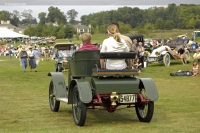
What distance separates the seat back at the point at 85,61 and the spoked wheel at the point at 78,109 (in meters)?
0.53

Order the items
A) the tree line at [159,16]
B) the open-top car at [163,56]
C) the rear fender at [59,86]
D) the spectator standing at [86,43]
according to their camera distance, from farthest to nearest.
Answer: the tree line at [159,16], the open-top car at [163,56], the rear fender at [59,86], the spectator standing at [86,43]

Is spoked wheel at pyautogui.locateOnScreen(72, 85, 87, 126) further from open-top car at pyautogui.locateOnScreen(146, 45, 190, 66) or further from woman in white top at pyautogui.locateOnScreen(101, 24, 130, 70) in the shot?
open-top car at pyautogui.locateOnScreen(146, 45, 190, 66)

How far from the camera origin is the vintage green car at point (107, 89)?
939 cm

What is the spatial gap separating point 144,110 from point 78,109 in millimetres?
1367

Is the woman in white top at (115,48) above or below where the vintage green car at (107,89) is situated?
above

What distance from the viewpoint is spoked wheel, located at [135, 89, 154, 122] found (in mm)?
9594

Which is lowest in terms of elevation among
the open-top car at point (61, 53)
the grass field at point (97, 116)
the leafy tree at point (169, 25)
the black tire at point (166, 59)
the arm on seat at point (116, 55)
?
the leafy tree at point (169, 25)

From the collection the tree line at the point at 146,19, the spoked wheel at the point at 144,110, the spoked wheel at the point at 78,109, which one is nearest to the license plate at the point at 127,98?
the spoked wheel at the point at 144,110

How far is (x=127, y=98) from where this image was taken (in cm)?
948

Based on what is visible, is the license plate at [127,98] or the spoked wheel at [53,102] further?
the spoked wheel at [53,102]

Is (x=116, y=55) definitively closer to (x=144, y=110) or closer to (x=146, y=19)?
(x=144, y=110)

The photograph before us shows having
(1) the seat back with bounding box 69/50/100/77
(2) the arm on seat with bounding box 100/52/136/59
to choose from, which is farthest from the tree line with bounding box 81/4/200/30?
(2) the arm on seat with bounding box 100/52/136/59

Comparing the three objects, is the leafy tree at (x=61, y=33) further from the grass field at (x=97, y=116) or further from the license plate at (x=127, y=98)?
the license plate at (x=127, y=98)

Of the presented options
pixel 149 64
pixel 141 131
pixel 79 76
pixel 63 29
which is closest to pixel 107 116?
pixel 79 76
